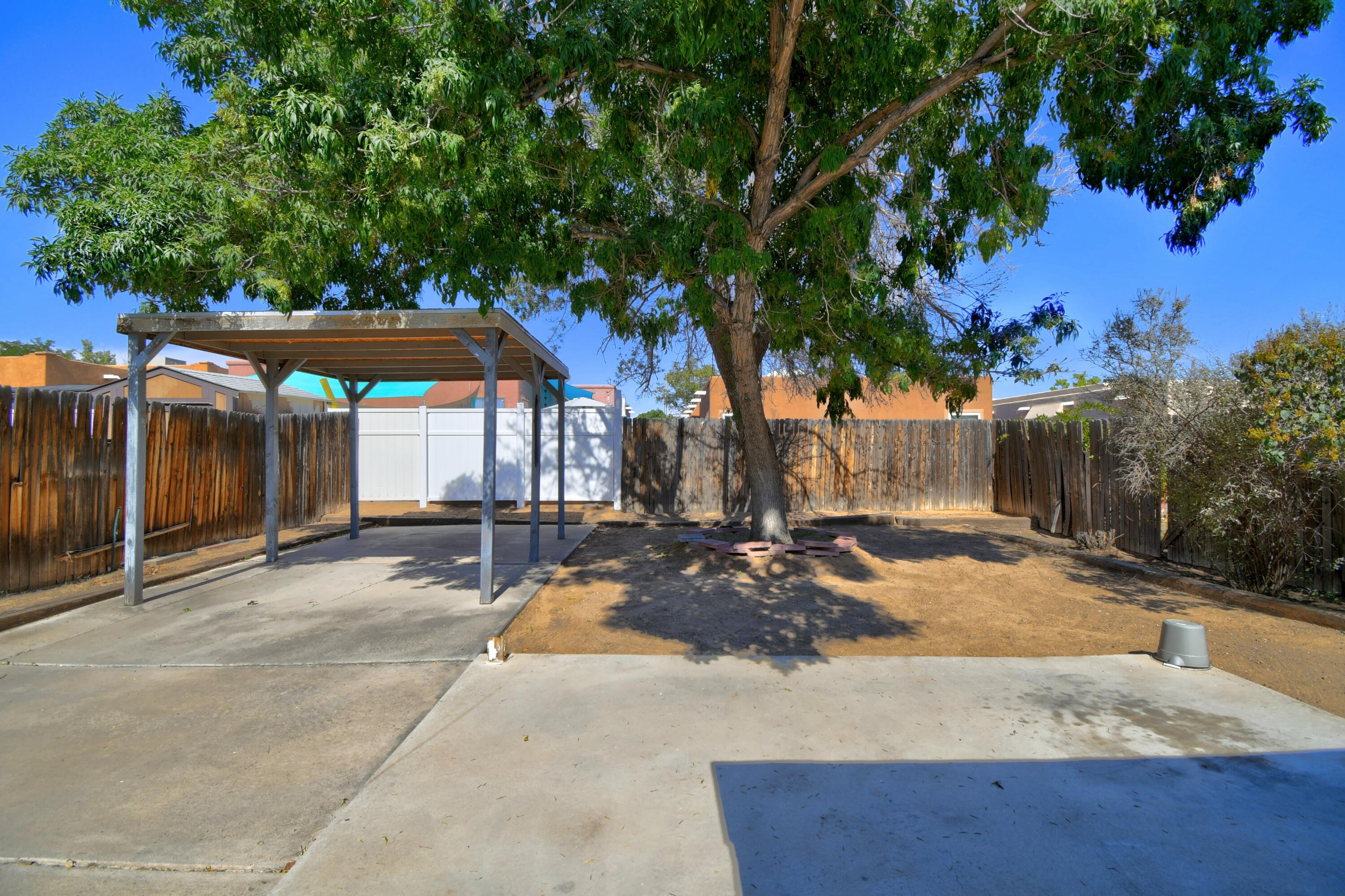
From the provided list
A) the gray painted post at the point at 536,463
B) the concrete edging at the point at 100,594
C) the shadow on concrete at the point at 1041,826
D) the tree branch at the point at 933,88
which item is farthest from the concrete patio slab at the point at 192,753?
the tree branch at the point at 933,88

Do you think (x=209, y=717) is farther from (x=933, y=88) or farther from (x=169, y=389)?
(x=169, y=389)

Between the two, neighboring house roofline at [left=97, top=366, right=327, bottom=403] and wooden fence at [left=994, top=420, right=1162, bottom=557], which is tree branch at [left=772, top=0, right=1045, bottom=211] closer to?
wooden fence at [left=994, top=420, right=1162, bottom=557]

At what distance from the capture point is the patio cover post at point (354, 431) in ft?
34.8

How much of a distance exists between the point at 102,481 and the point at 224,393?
10.1m

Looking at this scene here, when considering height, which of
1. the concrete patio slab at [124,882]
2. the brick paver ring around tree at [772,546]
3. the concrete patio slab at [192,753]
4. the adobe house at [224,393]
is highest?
the adobe house at [224,393]

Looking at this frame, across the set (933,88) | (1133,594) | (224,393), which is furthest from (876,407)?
(224,393)

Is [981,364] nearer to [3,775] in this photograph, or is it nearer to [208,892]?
[208,892]

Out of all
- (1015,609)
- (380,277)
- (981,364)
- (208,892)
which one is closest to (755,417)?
(981,364)

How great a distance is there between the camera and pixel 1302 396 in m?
6.07

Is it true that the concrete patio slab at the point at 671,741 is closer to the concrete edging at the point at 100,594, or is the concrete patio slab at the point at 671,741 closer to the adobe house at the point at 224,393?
the concrete edging at the point at 100,594

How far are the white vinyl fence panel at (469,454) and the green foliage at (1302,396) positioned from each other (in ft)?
33.7

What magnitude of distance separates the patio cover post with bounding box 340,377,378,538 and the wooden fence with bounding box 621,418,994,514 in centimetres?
519

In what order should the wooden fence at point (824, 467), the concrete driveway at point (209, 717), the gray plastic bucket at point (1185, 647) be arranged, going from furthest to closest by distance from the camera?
the wooden fence at point (824, 467) < the gray plastic bucket at point (1185, 647) < the concrete driveway at point (209, 717)

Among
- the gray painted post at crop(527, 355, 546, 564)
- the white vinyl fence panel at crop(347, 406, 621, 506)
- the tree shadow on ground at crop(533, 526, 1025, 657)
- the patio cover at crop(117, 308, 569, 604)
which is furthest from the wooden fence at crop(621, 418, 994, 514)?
the patio cover at crop(117, 308, 569, 604)
